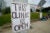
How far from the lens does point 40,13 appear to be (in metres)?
2.32

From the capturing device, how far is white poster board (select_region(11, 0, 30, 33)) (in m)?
1.25

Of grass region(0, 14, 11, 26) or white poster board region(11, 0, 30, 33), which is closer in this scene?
white poster board region(11, 0, 30, 33)

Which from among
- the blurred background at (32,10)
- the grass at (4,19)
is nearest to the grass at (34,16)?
the blurred background at (32,10)

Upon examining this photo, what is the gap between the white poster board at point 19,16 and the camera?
4.12ft

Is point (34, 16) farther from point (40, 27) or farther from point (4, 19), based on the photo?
point (4, 19)

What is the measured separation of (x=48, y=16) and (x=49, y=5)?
19 cm

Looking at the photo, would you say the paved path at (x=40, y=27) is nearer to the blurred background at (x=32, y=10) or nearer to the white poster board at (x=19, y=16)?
the blurred background at (x=32, y=10)

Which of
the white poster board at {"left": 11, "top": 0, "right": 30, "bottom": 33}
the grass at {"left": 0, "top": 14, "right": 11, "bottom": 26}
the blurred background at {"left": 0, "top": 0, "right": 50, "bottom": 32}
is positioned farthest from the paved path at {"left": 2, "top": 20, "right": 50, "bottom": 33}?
the white poster board at {"left": 11, "top": 0, "right": 30, "bottom": 33}

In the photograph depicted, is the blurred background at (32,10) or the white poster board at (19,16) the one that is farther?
the blurred background at (32,10)

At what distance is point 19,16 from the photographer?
131cm

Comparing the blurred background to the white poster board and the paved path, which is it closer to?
the paved path

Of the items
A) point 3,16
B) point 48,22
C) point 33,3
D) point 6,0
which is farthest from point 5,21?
point 48,22

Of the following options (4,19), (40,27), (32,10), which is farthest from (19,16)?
(40,27)

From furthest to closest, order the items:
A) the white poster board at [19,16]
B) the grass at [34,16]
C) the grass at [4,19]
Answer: the grass at [34,16]
the grass at [4,19]
the white poster board at [19,16]
